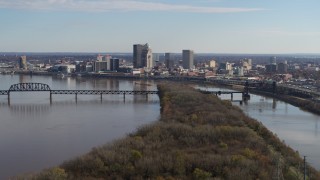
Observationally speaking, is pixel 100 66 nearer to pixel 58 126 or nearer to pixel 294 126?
pixel 58 126

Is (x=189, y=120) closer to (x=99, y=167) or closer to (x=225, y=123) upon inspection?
(x=225, y=123)

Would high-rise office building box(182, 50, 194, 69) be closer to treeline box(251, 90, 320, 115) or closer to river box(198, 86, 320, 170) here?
treeline box(251, 90, 320, 115)

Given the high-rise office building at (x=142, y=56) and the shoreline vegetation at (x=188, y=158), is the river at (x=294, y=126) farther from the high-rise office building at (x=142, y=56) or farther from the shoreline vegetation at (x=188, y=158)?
the high-rise office building at (x=142, y=56)

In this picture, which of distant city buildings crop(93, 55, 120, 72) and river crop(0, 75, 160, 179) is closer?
river crop(0, 75, 160, 179)

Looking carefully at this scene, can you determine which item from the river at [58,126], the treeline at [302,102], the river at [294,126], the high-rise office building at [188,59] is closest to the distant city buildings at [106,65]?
the high-rise office building at [188,59]

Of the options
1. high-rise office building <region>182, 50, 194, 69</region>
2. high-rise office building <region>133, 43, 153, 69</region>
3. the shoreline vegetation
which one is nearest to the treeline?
the shoreline vegetation

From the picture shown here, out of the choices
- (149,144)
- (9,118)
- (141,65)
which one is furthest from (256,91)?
(141,65)
